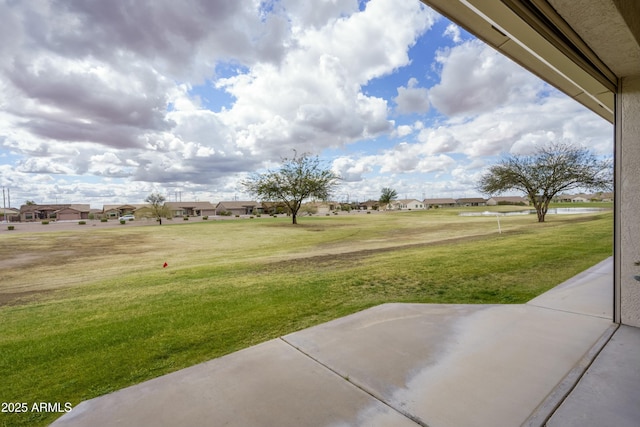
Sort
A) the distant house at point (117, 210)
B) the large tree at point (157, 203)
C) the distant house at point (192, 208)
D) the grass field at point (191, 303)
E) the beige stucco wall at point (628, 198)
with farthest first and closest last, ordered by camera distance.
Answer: the distant house at point (192, 208), the distant house at point (117, 210), the large tree at point (157, 203), the beige stucco wall at point (628, 198), the grass field at point (191, 303)

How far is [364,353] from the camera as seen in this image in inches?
115

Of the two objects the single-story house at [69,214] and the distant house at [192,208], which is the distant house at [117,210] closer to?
the single-story house at [69,214]

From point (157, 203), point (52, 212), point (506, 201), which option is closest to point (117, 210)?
Answer: point (52, 212)


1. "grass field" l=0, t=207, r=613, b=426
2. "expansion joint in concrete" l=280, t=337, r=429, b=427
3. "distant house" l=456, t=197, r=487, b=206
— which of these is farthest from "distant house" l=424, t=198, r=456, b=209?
"expansion joint in concrete" l=280, t=337, r=429, b=427

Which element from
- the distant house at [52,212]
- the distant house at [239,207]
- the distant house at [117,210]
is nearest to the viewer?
the distant house at [52,212]

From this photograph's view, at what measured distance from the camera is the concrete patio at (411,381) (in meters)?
2.05

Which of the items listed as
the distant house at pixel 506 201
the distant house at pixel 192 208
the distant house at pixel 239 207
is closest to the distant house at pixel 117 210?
the distant house at pixel 192 208

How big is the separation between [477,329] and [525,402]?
128 cm

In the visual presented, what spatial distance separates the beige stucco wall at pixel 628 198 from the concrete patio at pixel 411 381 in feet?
1.10

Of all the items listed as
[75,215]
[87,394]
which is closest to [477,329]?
[87,394]

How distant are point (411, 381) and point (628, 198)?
3.26 m

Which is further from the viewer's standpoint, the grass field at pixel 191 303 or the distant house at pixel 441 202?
the distant house at pixel 441 202

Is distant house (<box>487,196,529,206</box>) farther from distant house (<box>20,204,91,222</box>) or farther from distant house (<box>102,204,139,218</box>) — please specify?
distant house (<box>20,204,91,222</box>)

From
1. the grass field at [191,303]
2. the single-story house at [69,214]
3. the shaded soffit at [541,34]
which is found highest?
the shaded soffit at [541,34]
